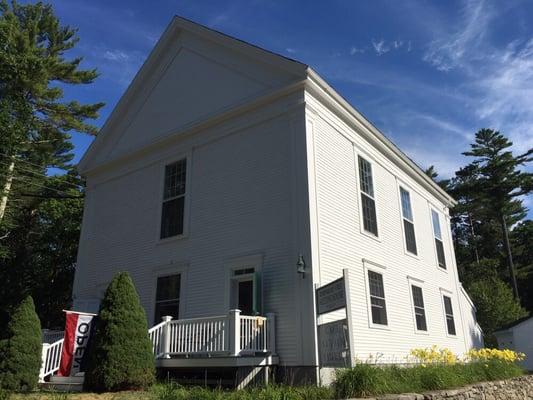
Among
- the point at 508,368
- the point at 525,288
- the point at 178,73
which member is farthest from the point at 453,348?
the point at 525,288

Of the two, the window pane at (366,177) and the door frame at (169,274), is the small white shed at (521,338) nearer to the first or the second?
the window pane at (366,177)

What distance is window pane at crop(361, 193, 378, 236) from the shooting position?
14.7 m

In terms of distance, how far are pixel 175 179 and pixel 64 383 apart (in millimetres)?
7191

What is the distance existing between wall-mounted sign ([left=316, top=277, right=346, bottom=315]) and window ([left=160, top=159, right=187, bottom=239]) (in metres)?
5.59

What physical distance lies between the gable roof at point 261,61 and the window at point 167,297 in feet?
22.6

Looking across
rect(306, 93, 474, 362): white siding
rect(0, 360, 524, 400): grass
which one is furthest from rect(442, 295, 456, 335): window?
rect(0, 360, 524, 400): grass

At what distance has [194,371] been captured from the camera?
11.2m

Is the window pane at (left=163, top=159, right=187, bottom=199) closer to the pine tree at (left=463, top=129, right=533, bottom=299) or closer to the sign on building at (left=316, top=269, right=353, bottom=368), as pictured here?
the sign on building at (left=316, top=269, right=353, bottom=368)

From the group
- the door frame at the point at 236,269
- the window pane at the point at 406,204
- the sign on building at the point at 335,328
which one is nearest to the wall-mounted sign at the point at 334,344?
the sign on building at the point at 335,328

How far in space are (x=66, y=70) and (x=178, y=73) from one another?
14240mm

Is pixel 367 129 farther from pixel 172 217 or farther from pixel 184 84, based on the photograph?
pixel 172 217

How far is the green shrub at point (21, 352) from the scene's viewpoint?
971 cm

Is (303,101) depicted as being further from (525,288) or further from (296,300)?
(525,288)

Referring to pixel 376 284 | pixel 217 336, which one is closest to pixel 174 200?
pixel 217 336
